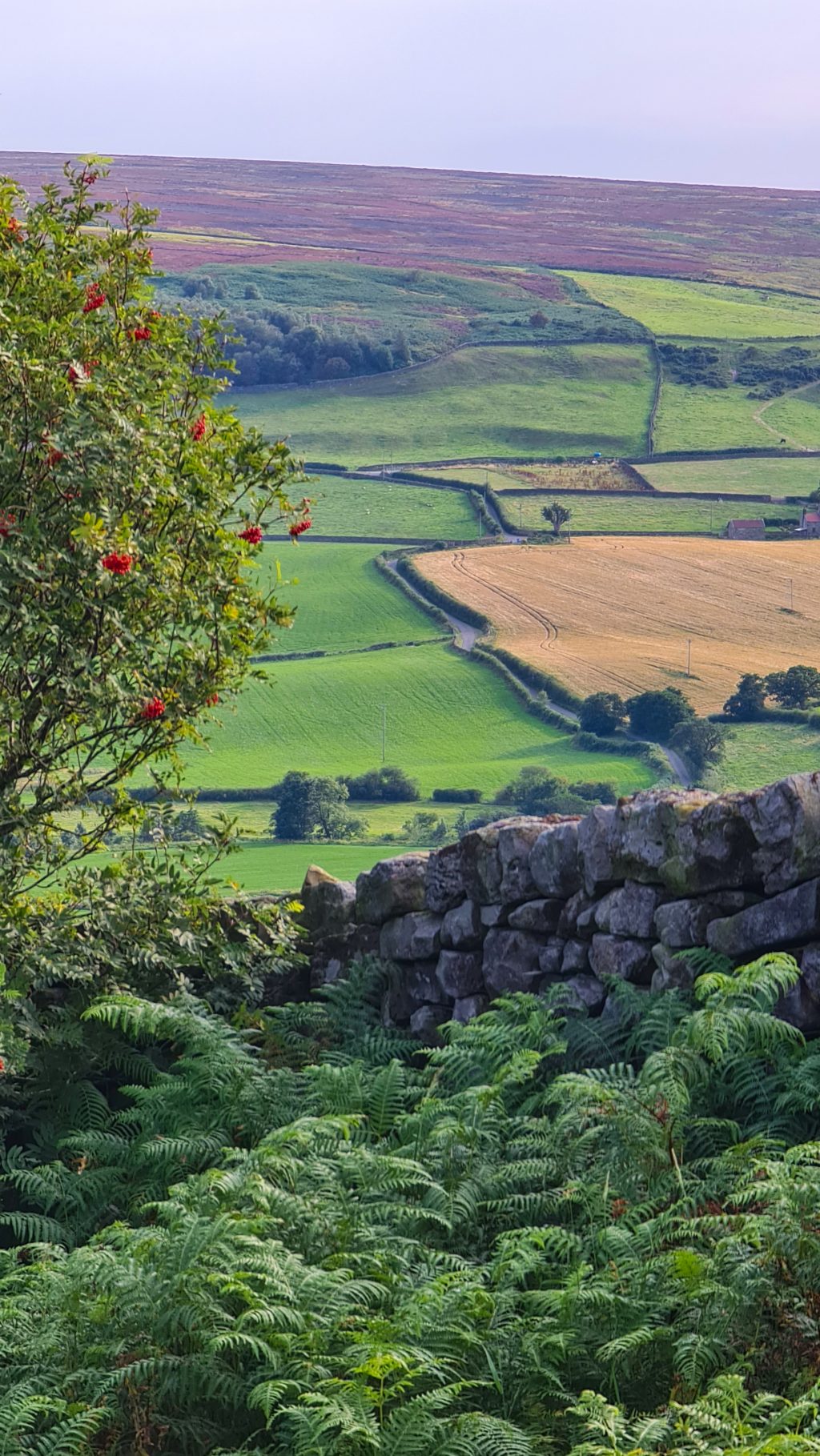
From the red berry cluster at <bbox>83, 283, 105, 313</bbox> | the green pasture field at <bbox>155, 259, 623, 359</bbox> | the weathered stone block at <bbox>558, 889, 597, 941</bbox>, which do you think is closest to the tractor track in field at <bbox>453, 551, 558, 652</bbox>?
the red berry cluster at <bbox>83, 283, 105, 313</bbox>

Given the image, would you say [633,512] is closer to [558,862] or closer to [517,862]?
[517,862]

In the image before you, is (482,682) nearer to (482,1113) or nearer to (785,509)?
(785,509)

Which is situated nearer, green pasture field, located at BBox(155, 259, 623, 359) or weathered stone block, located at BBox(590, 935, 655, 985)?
weathered stone block, located at BBox(590, 935, 655, 985)

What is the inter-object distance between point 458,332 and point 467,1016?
177 metres

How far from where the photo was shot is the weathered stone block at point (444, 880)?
10430mm

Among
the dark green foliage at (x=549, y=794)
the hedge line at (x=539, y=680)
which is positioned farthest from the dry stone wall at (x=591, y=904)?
the hedge line at (x=539, y=680)

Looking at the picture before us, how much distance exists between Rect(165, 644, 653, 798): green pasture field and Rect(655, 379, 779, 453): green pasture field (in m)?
60.5

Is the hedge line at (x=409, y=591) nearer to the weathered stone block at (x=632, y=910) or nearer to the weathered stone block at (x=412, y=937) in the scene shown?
the weathered stone block at (x=412, y=937)

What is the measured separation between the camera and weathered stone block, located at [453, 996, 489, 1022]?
10.0 metres

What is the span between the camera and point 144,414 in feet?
32.9

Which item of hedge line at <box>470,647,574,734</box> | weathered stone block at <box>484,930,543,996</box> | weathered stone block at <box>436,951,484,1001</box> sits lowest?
hedge line at <box>470,647,574,734</box>

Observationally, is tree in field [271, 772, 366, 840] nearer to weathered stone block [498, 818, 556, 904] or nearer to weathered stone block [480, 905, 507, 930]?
weathered stone block [480, 905, 507, 930]

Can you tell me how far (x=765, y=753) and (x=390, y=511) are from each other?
60.0 metres

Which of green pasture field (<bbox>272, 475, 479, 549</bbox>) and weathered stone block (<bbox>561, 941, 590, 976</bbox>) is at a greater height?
weathered stone block (<bbox>561, 941, 590, 976</bbox>)
